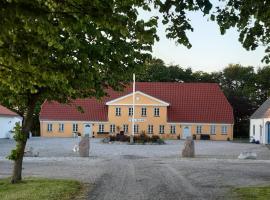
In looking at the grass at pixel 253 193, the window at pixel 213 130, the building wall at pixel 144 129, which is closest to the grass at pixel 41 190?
the grass at pixel 253 193

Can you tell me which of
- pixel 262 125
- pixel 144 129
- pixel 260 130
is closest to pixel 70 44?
pixel 262 125

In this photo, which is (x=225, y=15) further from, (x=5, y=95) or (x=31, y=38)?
(x=5, y=95)

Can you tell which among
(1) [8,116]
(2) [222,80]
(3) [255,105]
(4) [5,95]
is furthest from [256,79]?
(2) [222,80]

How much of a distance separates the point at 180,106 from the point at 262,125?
593 inches

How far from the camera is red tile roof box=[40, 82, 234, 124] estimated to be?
69.6 meters

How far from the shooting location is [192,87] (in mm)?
73375

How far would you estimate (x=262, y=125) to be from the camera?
58.2 metres

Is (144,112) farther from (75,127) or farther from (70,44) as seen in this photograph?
(70,44)

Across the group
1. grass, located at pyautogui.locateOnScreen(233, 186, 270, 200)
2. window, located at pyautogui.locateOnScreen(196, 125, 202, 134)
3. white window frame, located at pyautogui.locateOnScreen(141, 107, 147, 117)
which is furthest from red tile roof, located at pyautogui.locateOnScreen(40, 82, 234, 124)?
grass, located at pyautogui.locateOnScreen(233, 186, 270, 200)

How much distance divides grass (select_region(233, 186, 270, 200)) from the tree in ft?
14.3

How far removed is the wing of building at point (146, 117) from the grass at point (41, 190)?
53.9 metres

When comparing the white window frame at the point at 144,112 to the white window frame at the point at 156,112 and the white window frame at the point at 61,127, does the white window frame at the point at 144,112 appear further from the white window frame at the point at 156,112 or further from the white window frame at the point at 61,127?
the white window frame at the point at 61,127

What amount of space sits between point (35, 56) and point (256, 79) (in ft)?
24.2

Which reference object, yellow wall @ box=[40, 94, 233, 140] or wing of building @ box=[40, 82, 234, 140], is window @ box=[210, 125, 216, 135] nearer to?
wing of building @ box=[40, 82, 234, 140]
